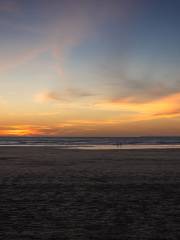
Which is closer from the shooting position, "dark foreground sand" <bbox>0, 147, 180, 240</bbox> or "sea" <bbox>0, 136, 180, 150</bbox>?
"dark foreground sand" <bbox>0, 147, 180, 240</bbox>

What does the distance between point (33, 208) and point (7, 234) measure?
3202 mm

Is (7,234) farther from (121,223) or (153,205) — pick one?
(153,205)

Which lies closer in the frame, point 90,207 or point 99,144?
point 90,207

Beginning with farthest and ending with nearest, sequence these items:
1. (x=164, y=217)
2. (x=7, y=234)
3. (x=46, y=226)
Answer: (x=164, y=217) < (x=46, y=226) < (x=7, y=234)

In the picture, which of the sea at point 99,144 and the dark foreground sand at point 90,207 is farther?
the sea at point 99,144

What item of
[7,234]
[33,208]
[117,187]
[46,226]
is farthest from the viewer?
[117,187]

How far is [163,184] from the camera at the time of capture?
18.5 metres

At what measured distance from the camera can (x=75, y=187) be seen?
17641 millimetres

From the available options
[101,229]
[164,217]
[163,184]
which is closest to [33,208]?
[101,229]

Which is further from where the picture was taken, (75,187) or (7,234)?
(75,187)

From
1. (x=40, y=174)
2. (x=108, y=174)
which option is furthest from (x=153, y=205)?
(x=40, y=174)

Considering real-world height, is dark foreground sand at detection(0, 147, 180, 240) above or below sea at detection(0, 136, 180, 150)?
below

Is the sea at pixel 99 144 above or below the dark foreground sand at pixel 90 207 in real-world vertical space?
above

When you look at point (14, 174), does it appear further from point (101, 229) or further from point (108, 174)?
point (101, 229)
